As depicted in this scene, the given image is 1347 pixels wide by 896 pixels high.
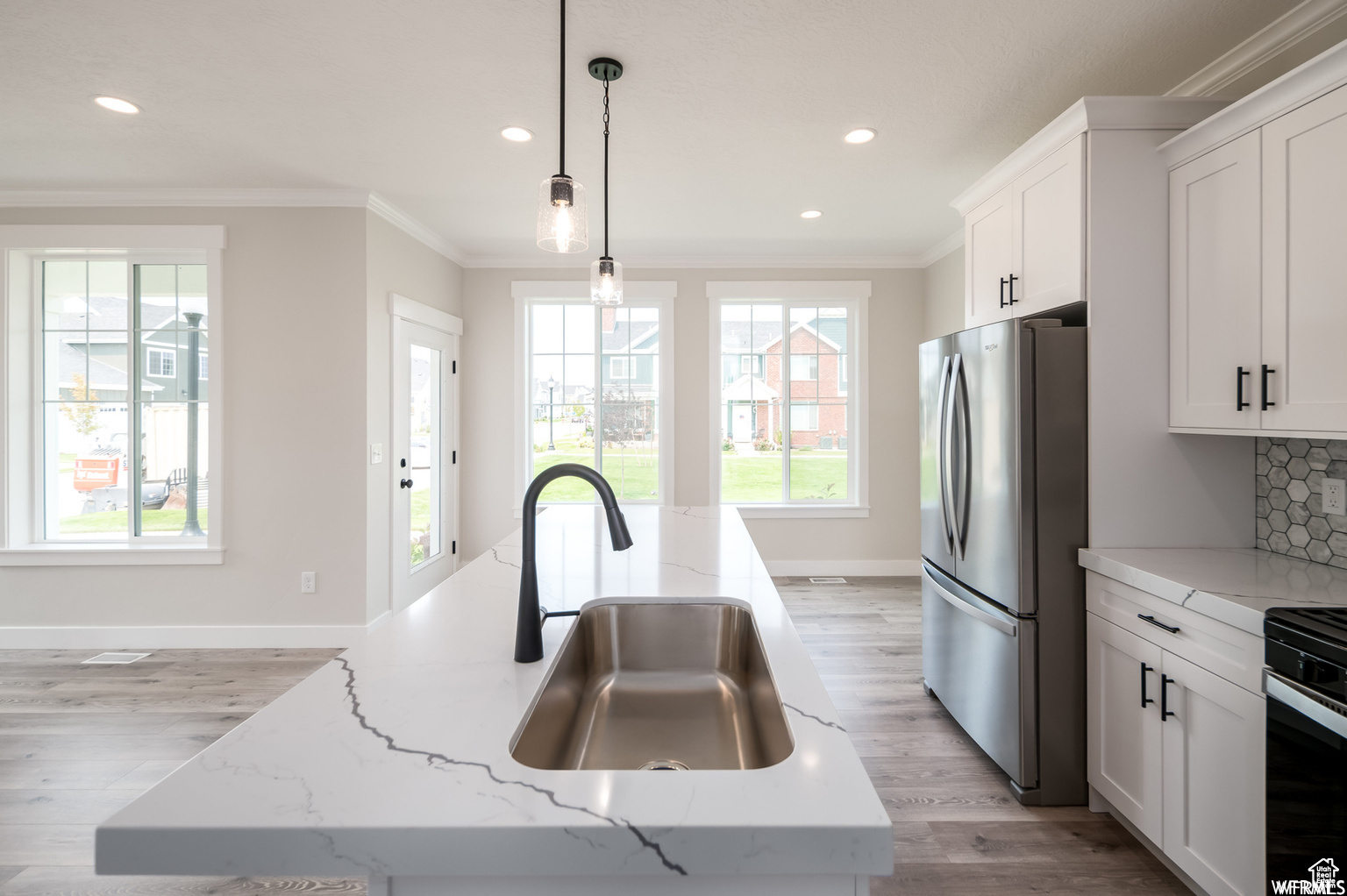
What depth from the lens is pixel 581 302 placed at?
16.6ft

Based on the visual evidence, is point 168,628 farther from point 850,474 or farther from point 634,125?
point 850,474

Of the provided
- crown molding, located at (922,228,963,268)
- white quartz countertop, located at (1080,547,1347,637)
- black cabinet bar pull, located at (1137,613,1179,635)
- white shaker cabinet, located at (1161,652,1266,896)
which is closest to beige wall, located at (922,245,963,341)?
crown molding, located at (922,228,963,268)

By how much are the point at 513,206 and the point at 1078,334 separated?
10.0 ft

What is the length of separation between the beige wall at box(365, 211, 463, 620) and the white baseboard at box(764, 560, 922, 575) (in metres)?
2.87

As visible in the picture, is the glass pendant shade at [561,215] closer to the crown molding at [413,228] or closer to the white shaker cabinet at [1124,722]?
the white shaker cabinet at [1124,722]

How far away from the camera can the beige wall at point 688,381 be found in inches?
198

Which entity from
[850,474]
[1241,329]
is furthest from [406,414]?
[1241,329]

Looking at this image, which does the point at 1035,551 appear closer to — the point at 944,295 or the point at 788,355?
the point at 944,295

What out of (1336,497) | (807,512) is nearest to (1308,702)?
(1336,497)

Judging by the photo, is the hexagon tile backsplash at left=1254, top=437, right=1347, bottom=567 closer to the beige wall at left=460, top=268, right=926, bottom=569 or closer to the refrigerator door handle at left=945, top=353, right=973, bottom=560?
the refrigerator door handle at left=945, top=353, right=973, bottom=560

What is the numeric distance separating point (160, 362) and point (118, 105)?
156 cm

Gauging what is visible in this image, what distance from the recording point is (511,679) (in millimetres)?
1021

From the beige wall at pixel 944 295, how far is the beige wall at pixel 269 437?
384cm

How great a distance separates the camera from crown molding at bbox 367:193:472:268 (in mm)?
3627
